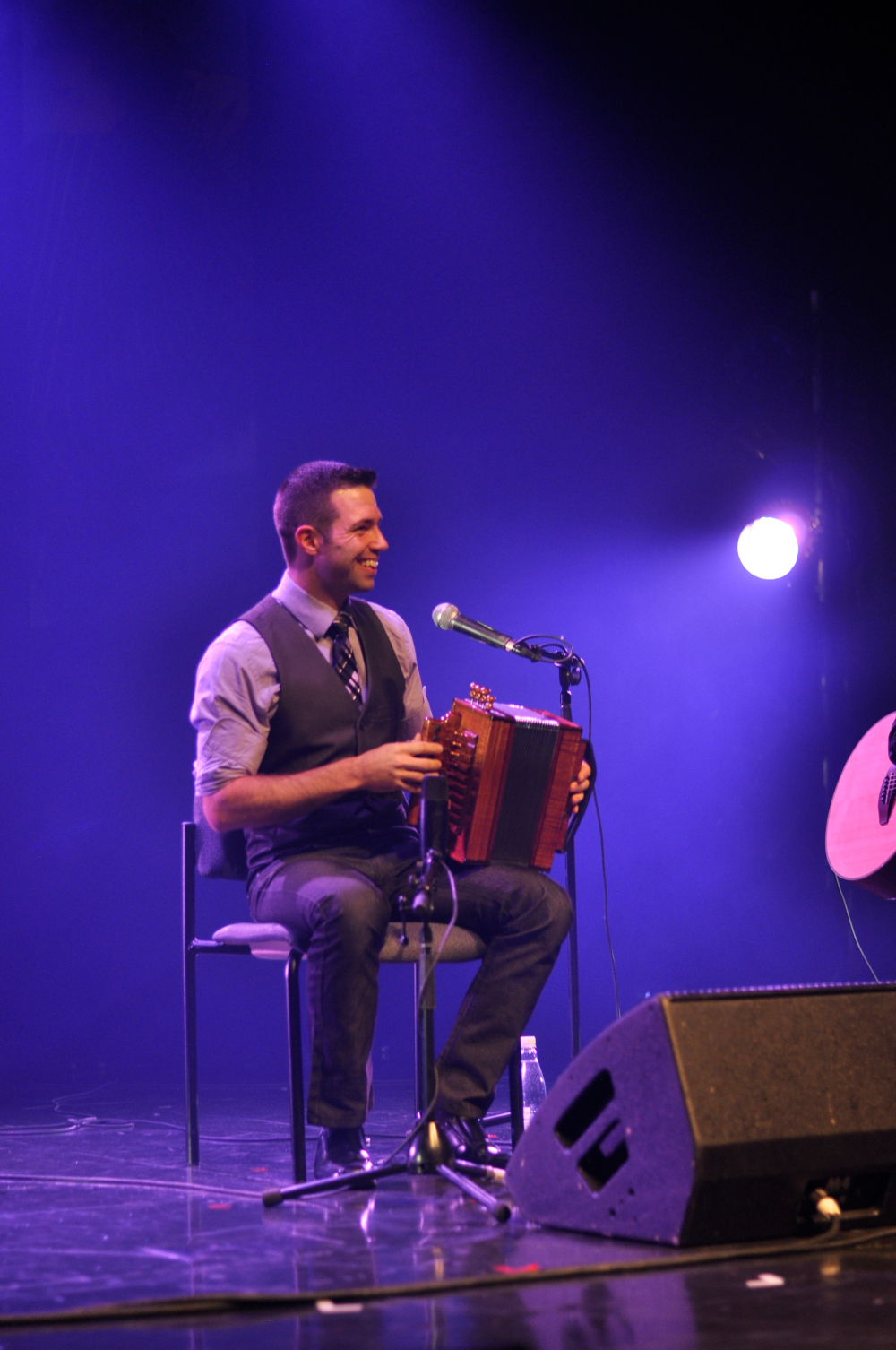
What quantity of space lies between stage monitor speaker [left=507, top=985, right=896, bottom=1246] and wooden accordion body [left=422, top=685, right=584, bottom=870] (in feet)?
2.66

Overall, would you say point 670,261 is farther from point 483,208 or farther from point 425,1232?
point 425,1232

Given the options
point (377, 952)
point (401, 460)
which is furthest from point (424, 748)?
point (401, 460)

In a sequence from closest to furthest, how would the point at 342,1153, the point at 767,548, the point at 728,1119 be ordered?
→ the point at 728,1119 < the point at 342,1153 < the point at 767,548

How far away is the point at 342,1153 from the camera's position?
2564 millimetres

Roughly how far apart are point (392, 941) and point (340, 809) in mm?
322

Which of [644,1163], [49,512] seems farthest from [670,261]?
[644,1163]

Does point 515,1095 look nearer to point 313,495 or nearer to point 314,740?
point 314,740

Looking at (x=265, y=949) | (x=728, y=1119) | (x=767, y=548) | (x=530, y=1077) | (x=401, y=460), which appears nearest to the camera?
(x=728, y=1119)

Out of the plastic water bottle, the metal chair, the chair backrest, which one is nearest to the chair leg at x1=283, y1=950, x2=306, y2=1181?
the metal chair

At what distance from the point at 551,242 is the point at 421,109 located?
2.18ft

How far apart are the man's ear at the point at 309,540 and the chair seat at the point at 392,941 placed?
869 millimetres

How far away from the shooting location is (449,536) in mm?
4691

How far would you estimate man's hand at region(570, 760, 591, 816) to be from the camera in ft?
9.44

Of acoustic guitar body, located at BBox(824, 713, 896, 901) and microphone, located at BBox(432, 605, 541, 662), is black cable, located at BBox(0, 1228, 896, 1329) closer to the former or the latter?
microphone, located at BBox(432, 605, 541, 662)
